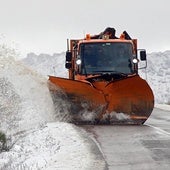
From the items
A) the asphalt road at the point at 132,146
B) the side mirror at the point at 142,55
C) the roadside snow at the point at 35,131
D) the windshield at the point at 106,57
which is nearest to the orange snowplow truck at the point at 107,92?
the windshield at the point at 106,57

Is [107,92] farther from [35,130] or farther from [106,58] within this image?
[35,130]

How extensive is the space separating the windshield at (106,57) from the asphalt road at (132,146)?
1.94 meters

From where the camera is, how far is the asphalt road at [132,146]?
330 inches

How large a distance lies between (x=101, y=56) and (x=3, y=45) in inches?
263

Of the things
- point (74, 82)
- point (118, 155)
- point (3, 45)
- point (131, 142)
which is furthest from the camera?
point (3, 45)

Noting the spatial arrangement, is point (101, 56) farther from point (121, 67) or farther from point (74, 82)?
point (74, 82)

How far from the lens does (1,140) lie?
12.2 metres

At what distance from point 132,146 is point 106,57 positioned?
17.2 ft

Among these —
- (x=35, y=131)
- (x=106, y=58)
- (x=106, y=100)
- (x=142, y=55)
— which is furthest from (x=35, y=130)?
(x=142, y=55)

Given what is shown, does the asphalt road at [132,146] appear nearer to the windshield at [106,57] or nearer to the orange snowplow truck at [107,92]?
the orange snowplow truck at [107,92]

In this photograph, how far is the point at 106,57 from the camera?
1502 cm

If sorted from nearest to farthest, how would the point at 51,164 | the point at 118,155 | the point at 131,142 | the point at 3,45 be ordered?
the point at 51,164
the point at 118,155
the point at 131,142
the point at 3,45

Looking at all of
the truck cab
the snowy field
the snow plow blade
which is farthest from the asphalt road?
the truck cab

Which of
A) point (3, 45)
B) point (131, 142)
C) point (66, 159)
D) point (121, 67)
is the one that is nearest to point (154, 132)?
point (131, 142)
